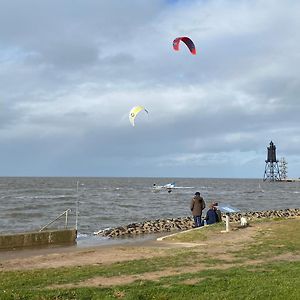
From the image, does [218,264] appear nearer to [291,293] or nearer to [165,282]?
[165,282]

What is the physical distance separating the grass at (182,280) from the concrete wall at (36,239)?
250 inches

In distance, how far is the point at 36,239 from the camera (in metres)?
18.5

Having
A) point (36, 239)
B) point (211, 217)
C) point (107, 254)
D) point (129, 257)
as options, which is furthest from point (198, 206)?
point (129, 257)

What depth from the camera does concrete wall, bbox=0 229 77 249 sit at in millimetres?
17844

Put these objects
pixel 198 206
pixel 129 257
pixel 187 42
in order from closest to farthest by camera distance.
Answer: pixel 129 257 < pixel 187 42 < pixel 198 206

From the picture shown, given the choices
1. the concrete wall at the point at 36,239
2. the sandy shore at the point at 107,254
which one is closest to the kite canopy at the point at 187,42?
the sandy shore at the point at 107,254

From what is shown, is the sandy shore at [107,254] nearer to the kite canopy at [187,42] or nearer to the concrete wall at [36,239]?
the concrete wall at [36,239]

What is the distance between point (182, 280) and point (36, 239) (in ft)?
33.4

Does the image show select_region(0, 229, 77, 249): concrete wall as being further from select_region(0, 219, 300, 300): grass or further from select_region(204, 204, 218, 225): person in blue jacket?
select_region(0, 219, 300, 300): grass

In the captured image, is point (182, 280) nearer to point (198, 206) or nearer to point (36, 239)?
point (36, 239)

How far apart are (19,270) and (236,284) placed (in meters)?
5.45

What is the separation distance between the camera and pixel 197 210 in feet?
70.2

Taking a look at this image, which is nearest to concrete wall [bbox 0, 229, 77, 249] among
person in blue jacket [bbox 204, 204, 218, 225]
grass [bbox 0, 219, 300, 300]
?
person in blue jacket [bbox 204, 204, 218, 225]

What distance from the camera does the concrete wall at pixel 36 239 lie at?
17.8 meters
